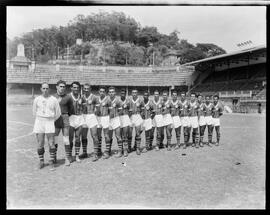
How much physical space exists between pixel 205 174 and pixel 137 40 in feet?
209

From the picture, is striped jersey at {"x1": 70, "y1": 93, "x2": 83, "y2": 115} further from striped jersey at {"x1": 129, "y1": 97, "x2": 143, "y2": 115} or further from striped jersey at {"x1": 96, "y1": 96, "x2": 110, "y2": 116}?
striped jersey at {"x1": 129, "y1": 97, "x2": 143, "y2": 115}

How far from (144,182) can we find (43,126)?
2715mm

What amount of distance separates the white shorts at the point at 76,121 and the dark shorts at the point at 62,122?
17cm

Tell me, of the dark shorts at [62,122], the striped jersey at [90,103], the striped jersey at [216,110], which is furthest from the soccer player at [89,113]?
the striped jersey at [216,110]

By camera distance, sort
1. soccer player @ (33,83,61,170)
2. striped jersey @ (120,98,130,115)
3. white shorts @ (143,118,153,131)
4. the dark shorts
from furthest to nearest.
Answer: white shorts @ (143,118,153,131) < striped jersey @ (120,98,130,115) < the dark shorts < soccer player @ (33,83,61,170)

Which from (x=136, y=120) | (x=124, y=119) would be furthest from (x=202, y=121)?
(x=124, y=119)

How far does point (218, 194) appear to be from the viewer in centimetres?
520

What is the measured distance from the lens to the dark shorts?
7229mm

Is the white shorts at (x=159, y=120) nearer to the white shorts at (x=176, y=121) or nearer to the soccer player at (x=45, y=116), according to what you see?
the white shorts at (x=176, y=121)

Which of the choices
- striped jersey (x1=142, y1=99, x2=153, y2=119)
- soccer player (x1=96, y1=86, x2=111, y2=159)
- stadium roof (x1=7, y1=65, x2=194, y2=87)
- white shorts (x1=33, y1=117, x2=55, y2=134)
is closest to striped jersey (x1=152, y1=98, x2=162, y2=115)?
striped jersey (x1=142, y1=99, x2=153, y2=119)

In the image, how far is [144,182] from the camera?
590cm

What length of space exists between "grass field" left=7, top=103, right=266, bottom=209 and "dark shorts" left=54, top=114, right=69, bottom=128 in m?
0.99

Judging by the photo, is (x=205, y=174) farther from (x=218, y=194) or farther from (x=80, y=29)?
(x=80, y=29)
